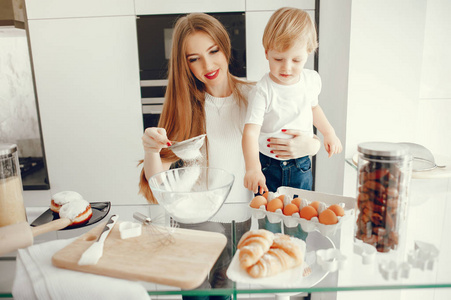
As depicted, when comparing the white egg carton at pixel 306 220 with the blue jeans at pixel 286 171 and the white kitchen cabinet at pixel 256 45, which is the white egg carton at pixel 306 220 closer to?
the blue jeans at pixel 286 171

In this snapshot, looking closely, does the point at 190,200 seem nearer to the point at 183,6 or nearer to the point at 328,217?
the point at 328,217

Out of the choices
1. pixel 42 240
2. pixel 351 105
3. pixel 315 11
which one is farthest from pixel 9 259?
pixel 315 11

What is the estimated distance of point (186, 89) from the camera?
103cm

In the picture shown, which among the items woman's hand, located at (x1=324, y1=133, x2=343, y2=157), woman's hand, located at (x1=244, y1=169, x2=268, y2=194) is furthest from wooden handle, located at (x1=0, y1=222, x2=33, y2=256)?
woman's hand, located at (x1=324, y1=133, x2=343, y2=157)

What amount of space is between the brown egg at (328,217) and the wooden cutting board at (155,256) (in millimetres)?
185

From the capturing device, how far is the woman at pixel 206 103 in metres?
0.98

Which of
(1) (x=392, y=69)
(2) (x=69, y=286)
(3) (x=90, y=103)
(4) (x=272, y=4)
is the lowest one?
(2) (x=69, y=286)

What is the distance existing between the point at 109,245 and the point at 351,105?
85 centimetres

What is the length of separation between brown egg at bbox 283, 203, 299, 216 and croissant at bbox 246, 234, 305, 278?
106 mm

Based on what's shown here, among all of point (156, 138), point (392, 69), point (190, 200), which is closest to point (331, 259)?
point (190, 200)

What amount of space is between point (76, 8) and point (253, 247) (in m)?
1.44

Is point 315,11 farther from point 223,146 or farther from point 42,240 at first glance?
point 42,240

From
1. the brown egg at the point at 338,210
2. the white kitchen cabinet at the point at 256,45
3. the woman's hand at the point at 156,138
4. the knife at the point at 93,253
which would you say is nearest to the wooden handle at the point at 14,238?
the knife at the point at 93,253

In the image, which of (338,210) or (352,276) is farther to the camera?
(338,210)
